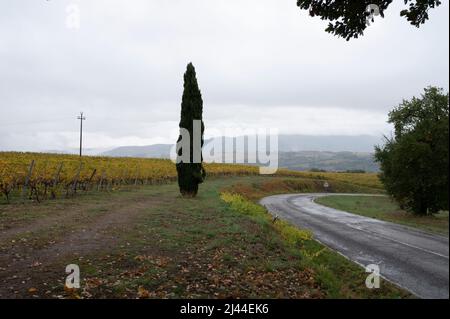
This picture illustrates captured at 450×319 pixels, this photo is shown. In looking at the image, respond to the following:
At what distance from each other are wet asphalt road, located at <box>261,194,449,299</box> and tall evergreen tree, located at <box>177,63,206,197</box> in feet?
25.8

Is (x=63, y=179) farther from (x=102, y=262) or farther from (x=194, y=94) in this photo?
(x=102, y=262)

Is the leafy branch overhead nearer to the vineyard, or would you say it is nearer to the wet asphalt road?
the wet asphalt road

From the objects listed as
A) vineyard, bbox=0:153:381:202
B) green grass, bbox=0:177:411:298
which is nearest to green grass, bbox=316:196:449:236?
green grass, bbox=0:177:411:298

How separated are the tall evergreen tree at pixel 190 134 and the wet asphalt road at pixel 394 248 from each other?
785cm

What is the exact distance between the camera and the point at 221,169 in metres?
65.9

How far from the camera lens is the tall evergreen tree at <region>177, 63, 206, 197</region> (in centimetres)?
2889

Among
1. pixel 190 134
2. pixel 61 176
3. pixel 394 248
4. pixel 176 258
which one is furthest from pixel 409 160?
pixel 61 176

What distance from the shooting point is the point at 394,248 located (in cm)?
1655

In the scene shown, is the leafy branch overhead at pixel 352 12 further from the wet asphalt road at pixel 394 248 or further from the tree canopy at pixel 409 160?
the tree canopy at pixel 409 160

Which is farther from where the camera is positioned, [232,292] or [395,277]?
[395,277]

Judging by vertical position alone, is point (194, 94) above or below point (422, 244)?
above
